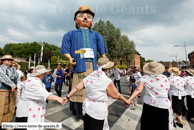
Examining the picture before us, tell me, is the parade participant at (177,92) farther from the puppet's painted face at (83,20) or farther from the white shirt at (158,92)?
the puppet's painted face at (83,20)

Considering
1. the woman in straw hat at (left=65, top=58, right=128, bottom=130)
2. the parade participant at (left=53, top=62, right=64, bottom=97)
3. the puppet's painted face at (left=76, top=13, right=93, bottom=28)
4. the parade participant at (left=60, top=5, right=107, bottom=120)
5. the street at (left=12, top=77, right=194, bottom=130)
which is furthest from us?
the parade participant at (left=53, top=62, right=64, bottom=97)

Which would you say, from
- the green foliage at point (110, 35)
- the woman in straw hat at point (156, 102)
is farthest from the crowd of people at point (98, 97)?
the green foliage at point (110, 35)

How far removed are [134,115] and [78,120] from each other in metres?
1.89

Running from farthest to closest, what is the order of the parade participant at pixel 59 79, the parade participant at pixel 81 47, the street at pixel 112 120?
the parade participant at pixel 59 79
the parade participant at pixel 81 47
the street at pixel 112 120

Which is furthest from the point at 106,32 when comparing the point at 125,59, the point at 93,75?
the point at 93,75

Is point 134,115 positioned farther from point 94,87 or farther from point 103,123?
point 94,87

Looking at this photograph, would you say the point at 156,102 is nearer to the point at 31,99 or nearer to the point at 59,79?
the point at 31,99

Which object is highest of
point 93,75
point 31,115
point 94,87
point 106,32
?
point 106,32

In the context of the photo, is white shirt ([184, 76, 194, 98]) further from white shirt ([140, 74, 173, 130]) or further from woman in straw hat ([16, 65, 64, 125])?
woman in straw hat ([16, 65, 64, 125])

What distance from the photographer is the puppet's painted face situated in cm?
359

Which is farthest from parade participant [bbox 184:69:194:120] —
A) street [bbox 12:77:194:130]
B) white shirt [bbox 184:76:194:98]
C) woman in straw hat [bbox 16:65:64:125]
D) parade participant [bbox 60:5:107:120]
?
woman in straw hat [bbox 16:65:64:125]

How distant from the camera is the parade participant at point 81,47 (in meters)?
3.23

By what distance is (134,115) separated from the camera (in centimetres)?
379

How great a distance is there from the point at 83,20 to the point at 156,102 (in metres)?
3.04
